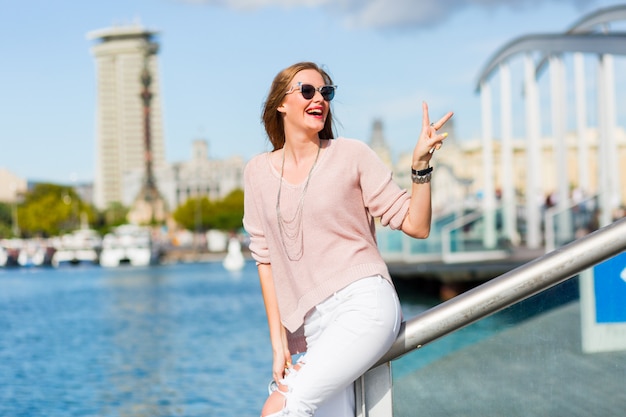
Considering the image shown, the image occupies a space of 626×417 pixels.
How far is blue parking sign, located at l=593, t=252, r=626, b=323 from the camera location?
9.57ft

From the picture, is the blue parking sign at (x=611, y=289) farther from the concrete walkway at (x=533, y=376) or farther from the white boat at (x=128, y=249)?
the white boat at (x=128, y=249)

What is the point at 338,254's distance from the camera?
304 cm

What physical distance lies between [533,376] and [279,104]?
3.48 ft

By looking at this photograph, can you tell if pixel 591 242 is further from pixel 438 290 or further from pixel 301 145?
pixel 438 290

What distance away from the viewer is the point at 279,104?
3.28 m

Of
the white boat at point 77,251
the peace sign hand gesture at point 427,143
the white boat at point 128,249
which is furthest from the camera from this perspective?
the white boat at point 77,251

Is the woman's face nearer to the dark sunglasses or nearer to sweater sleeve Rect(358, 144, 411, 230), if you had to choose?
the dark sunglasses

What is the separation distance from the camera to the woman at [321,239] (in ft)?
9.59

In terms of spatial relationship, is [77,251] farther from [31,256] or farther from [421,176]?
[421,176]

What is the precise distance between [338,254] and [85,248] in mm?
91050

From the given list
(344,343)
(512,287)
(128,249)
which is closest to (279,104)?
(344,343)

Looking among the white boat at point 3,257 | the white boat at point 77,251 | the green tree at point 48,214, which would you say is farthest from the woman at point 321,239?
the green tree at point 48,214

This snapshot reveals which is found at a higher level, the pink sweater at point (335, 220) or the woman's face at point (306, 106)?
the woman's face at point (306, 106)

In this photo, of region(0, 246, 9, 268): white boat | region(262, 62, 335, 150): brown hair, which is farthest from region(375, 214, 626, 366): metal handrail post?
region(0, 246, 9, 268): white boat
